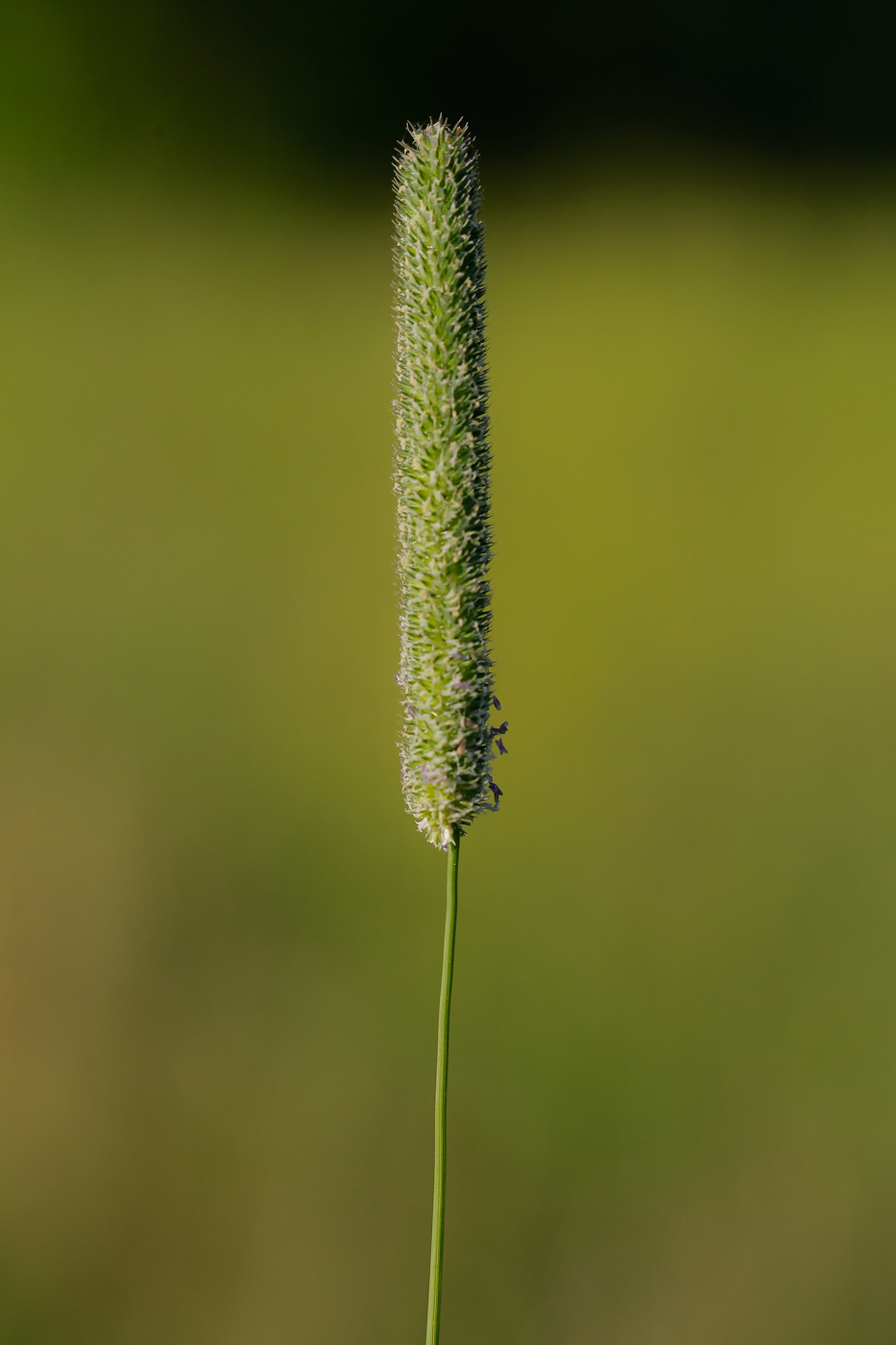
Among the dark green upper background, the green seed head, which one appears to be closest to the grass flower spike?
the green seed head

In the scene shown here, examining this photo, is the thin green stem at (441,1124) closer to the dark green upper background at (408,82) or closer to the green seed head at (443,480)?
the green seed head at (443,480)

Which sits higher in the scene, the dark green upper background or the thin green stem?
the dark green upper background

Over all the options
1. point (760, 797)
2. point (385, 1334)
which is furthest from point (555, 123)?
point (385, 1334)

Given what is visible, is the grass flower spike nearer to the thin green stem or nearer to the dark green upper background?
the thin green stem

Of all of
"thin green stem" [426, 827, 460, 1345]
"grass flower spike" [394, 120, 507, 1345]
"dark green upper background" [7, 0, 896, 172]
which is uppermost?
"dark green upper background" [7, 0, 896, 172]

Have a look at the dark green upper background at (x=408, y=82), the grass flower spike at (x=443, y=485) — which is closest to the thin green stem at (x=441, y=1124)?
the grass flower spike at (x=443, y=485)

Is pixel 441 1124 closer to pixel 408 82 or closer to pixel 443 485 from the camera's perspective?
pixel 443 485

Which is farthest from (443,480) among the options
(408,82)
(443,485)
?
(408,82)

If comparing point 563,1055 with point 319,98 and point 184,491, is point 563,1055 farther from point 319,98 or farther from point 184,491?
point 319,98
